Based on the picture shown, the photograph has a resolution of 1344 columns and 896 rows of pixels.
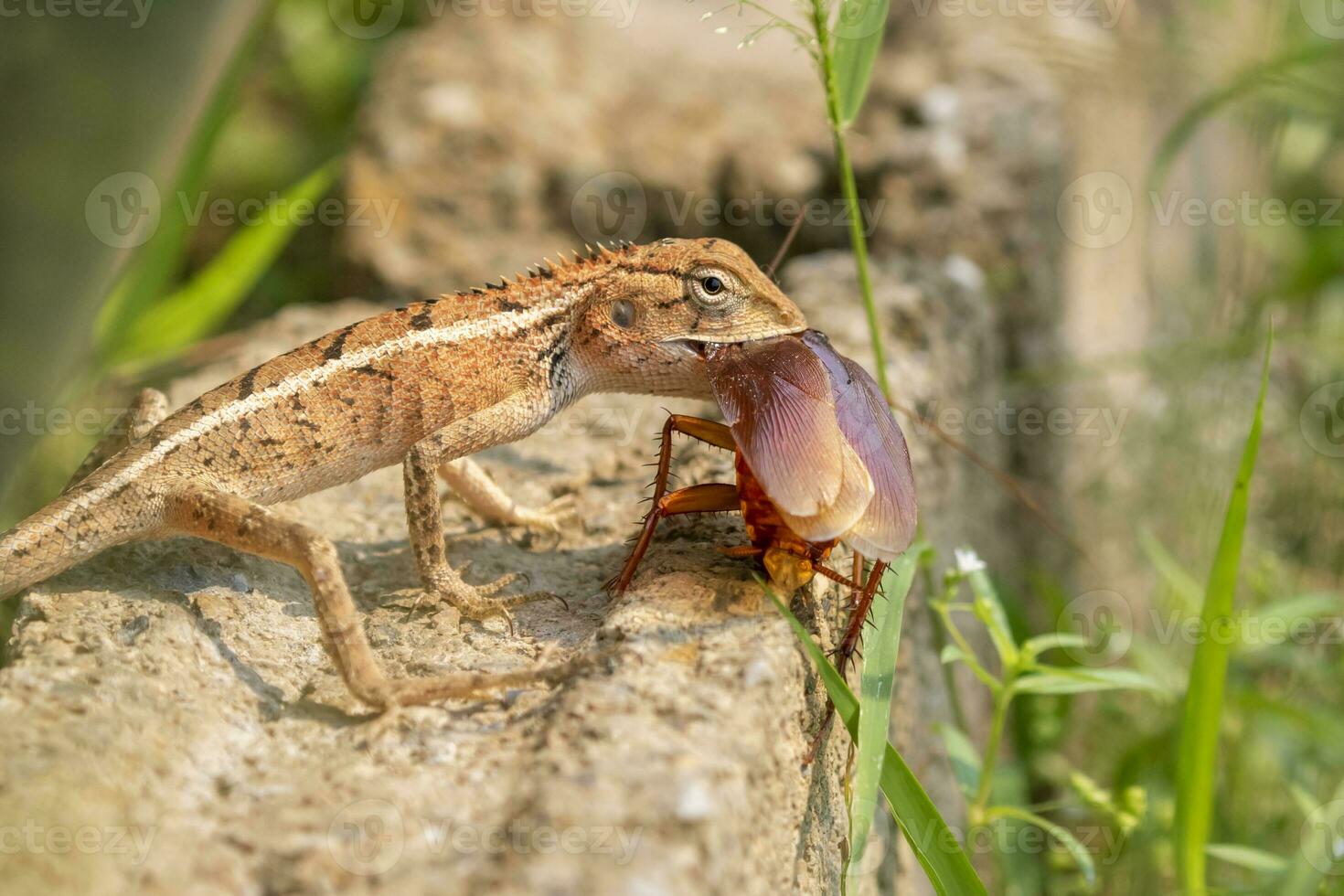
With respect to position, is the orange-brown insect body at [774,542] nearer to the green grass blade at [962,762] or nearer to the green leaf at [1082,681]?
the green leaf at [1082,681]

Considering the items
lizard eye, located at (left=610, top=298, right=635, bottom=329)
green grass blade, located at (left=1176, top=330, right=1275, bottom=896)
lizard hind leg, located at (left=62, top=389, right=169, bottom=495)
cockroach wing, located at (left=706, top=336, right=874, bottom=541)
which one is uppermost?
lizard eye, located at (left=610, top=298, right=635, bottom=329)

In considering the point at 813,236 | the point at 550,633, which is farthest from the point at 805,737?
the point at 813,236

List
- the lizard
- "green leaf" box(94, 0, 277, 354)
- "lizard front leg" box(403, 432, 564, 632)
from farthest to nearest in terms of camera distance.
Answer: "green leaf" box(94, 0, 277, 354) < "lizard front leg" box(403, 432, 564, 632) < the lizard

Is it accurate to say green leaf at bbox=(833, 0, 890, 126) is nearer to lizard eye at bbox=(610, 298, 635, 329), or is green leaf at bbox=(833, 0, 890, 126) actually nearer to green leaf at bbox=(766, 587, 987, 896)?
lizard eye at bbox=(610, 298, 635, 329)

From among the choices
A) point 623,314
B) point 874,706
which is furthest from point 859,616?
point 623,314

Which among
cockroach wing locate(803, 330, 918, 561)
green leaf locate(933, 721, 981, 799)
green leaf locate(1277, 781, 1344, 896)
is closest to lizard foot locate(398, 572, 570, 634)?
cockroach wing locate(803, 330, 918, 561)

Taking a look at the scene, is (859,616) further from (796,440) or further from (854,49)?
(854,49)

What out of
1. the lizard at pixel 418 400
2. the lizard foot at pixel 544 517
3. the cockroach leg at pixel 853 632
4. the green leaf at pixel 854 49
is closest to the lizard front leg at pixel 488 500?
the lizard foot at pixel 544 517
